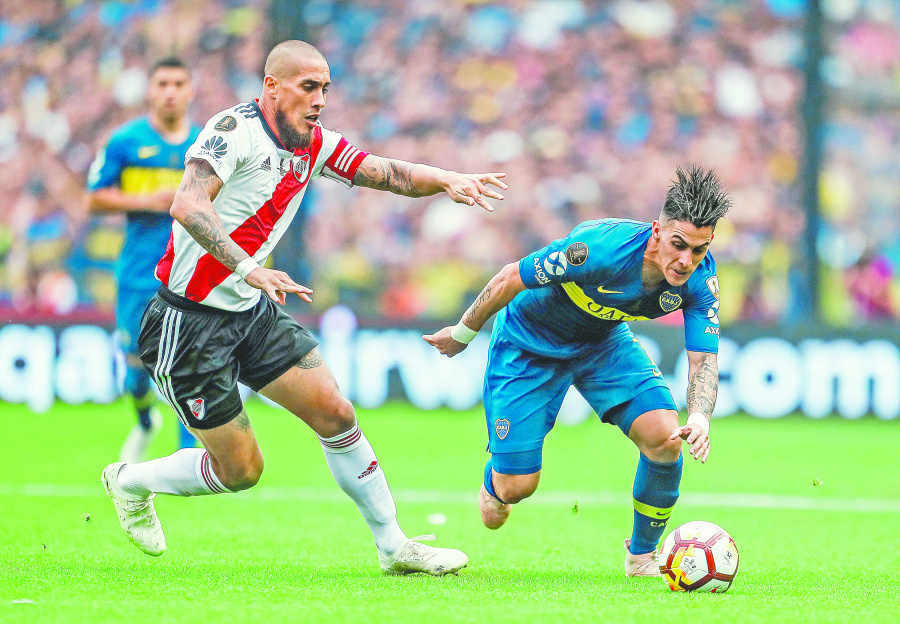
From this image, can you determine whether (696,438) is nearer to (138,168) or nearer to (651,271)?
(651,271)

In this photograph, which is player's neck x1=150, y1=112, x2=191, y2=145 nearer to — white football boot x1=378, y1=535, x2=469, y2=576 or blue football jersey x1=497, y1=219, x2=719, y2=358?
blue football jersey x1=497, y1=219, x2=719, y2=358

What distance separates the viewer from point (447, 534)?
6457 millimetres

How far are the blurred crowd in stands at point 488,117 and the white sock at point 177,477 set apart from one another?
29.3 ft

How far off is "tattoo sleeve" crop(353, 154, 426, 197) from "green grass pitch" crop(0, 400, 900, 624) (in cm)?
182

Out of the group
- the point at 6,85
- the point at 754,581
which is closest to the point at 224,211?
the point at 754,581

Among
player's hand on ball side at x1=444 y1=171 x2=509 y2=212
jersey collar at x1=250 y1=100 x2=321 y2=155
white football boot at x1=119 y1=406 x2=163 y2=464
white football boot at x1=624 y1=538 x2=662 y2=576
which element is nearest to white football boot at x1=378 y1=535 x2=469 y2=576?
white football boot at x1=624 y1=538 x2=662 y2=576

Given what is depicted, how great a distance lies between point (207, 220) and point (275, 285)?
458mm

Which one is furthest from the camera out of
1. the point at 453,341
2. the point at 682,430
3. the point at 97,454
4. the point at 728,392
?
the point at 728,392

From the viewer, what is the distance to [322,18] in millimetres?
15102

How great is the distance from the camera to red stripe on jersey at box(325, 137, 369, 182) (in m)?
5.29

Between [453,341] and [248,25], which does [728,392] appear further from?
[248,25]

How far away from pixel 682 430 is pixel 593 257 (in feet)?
3.35

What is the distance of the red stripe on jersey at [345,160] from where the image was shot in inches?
208

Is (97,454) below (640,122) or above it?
below
